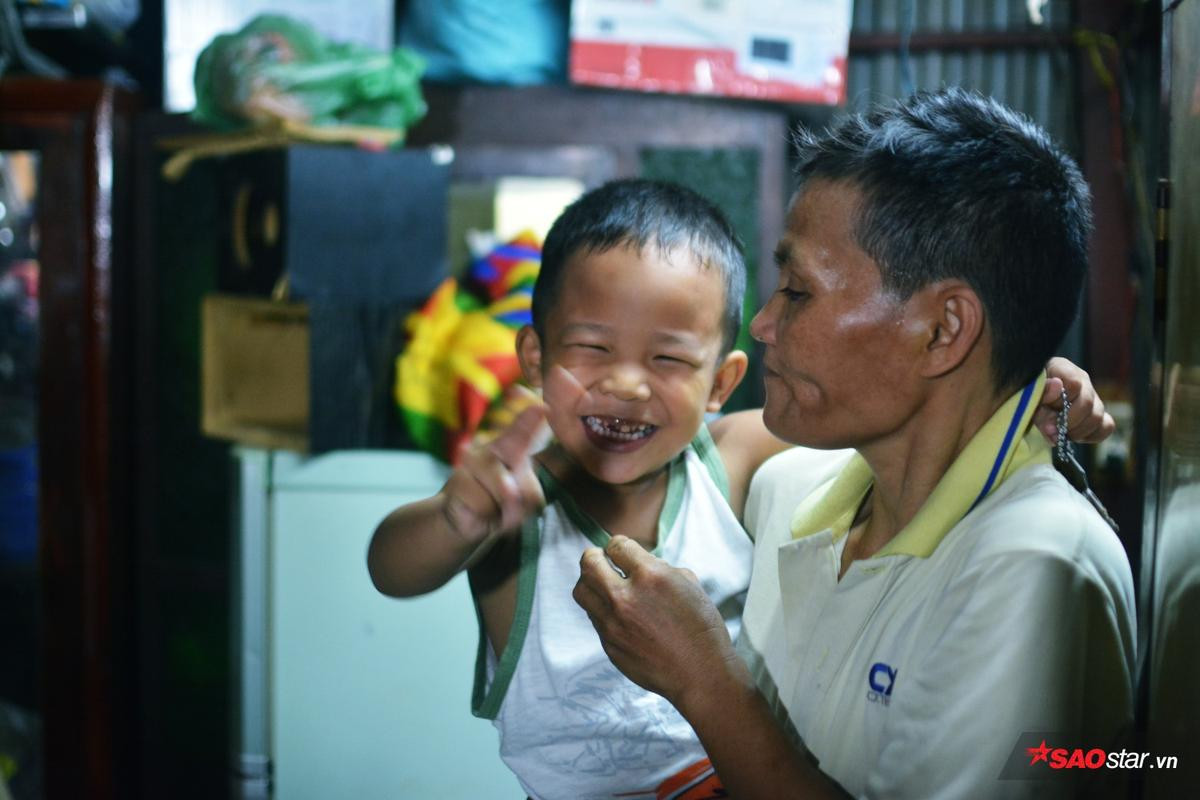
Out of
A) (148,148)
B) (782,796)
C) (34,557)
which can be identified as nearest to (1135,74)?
(782,796)

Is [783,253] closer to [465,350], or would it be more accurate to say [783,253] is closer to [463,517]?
[463,517]

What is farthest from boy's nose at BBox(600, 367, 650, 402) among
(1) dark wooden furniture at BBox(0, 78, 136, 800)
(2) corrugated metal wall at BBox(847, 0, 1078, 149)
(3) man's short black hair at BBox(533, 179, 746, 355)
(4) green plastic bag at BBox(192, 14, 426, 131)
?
(1) dark wooden furniture at BBox(0, 78, 136, 800)

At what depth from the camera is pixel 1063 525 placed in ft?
2.33

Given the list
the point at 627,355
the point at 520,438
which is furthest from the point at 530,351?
the point at 520,438

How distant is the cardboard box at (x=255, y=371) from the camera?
1.97 metres

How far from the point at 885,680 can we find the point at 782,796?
0.11 meters

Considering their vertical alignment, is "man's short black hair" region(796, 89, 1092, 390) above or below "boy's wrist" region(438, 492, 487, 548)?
above

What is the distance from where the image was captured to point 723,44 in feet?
6.97

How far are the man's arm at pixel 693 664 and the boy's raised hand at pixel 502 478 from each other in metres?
0.07

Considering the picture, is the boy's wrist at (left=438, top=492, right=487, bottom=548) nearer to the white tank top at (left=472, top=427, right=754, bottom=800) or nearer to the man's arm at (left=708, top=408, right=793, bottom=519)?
the white tank top at (left=472, top=427, right=754, bottom=800)

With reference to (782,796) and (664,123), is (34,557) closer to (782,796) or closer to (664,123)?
(664,123)

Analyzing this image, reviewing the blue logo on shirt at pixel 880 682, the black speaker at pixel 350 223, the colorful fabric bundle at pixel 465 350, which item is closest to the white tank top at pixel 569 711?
the blue logo on shirt at pixel 880 682

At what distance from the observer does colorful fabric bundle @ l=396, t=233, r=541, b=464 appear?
174 cm

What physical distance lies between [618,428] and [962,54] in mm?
1893
